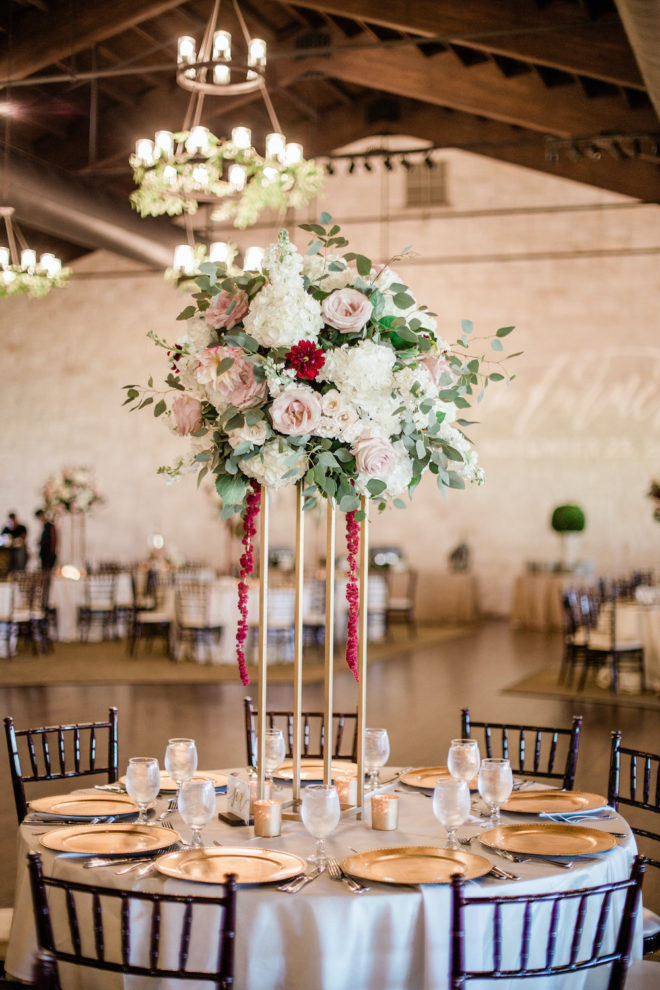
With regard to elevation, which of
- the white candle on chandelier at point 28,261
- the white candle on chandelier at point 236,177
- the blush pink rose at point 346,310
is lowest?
the blush pink rose at point 346,310

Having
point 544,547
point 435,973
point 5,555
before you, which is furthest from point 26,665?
point 435,973

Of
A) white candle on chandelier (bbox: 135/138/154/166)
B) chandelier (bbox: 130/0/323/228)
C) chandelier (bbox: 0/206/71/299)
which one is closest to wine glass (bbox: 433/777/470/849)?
chandelier (bbox: 130/0/323/228)

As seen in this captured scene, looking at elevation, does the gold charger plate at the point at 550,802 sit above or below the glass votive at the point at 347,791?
below

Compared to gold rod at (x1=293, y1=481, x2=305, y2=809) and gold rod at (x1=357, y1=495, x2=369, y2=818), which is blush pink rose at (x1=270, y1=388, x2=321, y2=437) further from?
gold rod at (x1=357, y1=495, x2=369, y2=818)

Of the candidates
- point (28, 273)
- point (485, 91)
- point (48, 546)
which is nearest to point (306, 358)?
point (28, 273)

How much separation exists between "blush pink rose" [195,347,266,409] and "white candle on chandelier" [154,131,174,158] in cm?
598

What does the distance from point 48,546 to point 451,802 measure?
11.1 metres

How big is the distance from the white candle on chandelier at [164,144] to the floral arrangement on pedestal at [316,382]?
5742 millimetres

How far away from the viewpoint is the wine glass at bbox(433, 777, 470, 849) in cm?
228

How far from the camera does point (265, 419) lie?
7.94ft

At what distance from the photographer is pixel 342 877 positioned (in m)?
2.18

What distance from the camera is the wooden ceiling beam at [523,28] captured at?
7906 millimetres

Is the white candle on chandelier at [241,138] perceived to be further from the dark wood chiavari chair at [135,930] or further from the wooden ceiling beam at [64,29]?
the dark wood chiavari chair at [135,930]

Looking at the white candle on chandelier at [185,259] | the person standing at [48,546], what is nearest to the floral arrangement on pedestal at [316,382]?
the white candle on chandelier at [185,259]
